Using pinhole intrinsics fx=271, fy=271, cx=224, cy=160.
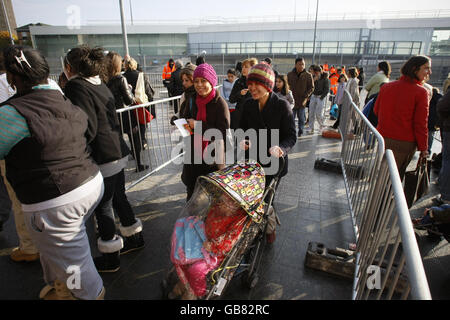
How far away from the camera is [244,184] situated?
87.6 inches

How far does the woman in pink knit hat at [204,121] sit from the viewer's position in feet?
9.99

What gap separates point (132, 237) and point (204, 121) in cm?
158

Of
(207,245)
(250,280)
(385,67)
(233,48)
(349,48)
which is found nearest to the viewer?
(207,245)

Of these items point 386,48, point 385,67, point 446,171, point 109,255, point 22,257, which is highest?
point 386,48

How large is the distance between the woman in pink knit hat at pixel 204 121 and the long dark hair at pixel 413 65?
2250 millimetres

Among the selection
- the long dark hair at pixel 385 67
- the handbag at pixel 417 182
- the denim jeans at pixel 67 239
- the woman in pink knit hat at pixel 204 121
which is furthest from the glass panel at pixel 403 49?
the denim jeans at pixel 67 239

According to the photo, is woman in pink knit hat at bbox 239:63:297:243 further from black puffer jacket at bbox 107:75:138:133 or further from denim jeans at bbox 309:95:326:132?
denim jeans at bbox 309:95:326:132

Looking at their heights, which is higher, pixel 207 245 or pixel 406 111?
pixel 406 111

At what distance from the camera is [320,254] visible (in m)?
2.87

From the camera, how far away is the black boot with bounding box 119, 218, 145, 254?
3.06 metres

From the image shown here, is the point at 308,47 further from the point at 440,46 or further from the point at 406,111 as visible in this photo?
the point at 406,111

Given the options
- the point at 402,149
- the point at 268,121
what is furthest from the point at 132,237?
the point at 402,149

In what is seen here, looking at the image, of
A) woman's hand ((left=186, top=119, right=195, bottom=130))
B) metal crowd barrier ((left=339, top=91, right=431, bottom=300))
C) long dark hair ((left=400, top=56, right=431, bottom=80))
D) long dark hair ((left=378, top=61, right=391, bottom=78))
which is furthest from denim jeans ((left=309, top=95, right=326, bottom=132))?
woman's hand ((left=186, top=119, right=195, bottom=130))

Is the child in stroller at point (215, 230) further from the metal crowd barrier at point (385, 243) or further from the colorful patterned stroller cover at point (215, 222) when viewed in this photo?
the metal crowd barrier at point (385, 243)
